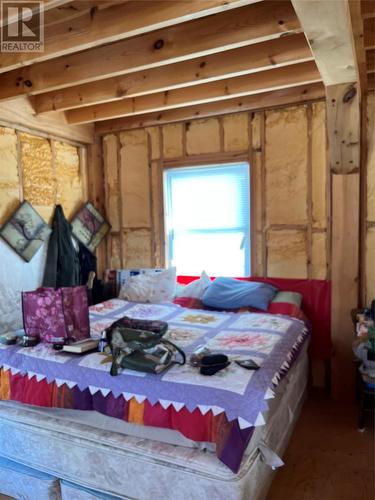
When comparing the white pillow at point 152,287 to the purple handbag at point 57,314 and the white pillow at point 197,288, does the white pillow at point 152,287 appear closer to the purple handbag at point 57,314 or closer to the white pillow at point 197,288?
the white pillow at point 197,288

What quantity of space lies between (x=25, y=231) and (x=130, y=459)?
2.41 m

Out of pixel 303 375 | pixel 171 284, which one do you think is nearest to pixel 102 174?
pixel 171 284

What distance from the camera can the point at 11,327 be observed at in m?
3.28

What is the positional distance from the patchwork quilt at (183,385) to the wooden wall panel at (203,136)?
1.98 meters

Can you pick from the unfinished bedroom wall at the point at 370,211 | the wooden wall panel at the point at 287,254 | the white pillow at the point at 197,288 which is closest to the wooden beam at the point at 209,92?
the unfinished bedroom wall at the point at 370,211

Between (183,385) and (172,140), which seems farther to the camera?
(172,140)

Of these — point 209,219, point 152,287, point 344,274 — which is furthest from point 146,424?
point 209,219

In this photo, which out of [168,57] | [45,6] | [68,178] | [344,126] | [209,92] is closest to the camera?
[45,6]

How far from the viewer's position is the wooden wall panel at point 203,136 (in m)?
3.67

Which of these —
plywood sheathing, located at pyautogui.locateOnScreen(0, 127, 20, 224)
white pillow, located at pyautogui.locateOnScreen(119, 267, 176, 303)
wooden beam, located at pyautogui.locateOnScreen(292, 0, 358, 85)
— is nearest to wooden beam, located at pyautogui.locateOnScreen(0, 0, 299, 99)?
wooden beam, located at pyautogui.locateOnScreen(292, 0, 358, 85)

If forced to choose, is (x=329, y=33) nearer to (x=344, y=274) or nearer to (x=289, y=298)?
(x=344, y=274)

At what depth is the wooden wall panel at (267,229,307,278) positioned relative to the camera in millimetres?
3383

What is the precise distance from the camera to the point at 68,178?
4023 mm

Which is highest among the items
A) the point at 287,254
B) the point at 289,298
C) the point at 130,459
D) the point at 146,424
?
the point at 287,254
